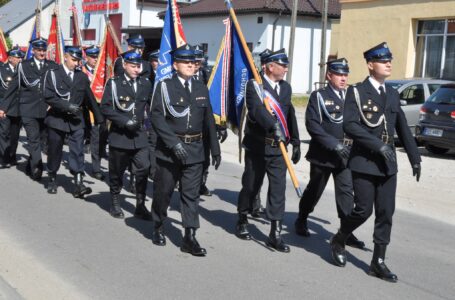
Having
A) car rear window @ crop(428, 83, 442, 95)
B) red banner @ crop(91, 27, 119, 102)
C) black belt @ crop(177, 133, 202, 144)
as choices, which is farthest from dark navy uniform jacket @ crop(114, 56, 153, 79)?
car rear window @ crop(428, 83, 442, 95)

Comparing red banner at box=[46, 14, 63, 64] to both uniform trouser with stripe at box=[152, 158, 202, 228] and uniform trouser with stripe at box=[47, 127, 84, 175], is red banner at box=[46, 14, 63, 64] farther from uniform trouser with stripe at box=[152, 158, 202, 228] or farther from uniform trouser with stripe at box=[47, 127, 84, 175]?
uniform trouser with stripe at box=[152, 158, 202, 228]

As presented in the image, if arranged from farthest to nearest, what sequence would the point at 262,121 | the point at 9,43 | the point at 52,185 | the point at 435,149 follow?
1. the point at 9,43
2. the point at 435,149
3. the point at 52,185
4. the point at 262,121

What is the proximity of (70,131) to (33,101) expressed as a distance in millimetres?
1647

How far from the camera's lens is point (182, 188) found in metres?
6.65

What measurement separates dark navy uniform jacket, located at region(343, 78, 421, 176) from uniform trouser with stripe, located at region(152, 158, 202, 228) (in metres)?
1.53

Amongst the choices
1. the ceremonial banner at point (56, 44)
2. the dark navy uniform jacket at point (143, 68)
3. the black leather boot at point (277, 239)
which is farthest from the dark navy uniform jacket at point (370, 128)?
the ceremonial banner at point (56, 44)

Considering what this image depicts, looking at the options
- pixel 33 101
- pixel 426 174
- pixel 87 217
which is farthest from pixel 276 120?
pixel 426 174

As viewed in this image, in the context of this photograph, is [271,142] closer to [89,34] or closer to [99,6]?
[99,6]

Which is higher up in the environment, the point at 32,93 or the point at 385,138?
the point at 385,138

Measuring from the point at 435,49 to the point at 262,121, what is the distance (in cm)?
1904

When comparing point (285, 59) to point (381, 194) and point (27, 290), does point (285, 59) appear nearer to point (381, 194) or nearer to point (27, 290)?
point (381, 194)

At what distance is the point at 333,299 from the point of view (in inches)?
214

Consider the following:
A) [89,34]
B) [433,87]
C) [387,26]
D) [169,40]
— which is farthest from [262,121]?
[89,34]

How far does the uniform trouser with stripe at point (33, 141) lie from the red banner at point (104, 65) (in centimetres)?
104
